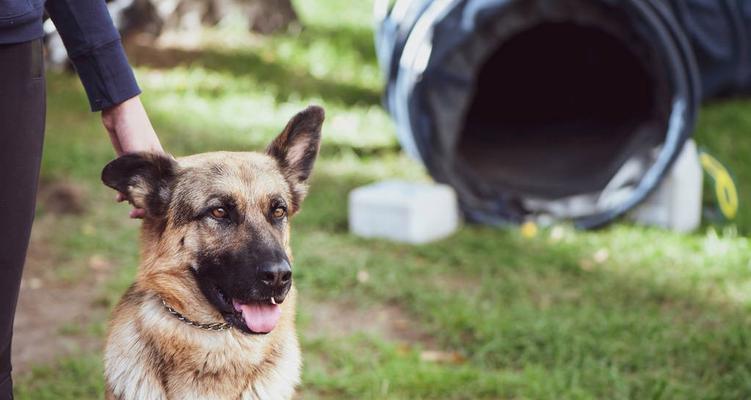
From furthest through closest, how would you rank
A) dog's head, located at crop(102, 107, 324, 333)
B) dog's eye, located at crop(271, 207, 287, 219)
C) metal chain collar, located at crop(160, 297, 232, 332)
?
dog's eye, located at crop(271, 207, 287, 219)
metal chain collar, located at crop(160, 297, 232, 332)
dog's head, located at crop(102, 107, 324, 333)

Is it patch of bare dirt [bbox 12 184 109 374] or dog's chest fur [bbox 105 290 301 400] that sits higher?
dog's chest fur [bbox 105 290 301 400]

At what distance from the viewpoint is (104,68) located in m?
2.70

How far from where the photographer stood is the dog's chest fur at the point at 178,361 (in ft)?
9.16

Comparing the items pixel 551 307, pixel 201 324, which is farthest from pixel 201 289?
pixel 551 307

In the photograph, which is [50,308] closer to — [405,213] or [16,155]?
[405,213]

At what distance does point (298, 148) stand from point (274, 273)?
0.61m

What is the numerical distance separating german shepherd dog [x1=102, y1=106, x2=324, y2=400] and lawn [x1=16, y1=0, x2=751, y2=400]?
1250 mm

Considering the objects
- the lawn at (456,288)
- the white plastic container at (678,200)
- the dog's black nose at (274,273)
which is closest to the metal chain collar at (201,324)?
the dog's black nose at (274,273)

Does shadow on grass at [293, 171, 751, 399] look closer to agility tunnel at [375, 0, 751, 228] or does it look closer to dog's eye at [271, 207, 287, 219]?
agility tunnel at [375, 0, 751, 228]

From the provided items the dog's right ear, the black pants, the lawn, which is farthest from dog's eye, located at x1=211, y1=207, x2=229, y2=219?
the lawn

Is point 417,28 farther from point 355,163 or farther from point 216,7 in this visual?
point 216,7

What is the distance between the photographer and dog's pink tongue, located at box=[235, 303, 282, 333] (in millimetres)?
2775

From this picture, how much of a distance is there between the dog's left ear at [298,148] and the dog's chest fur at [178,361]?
1.71 feet

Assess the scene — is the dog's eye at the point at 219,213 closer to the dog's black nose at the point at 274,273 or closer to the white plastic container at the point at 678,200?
the dog's black nose at the point at 274,273
